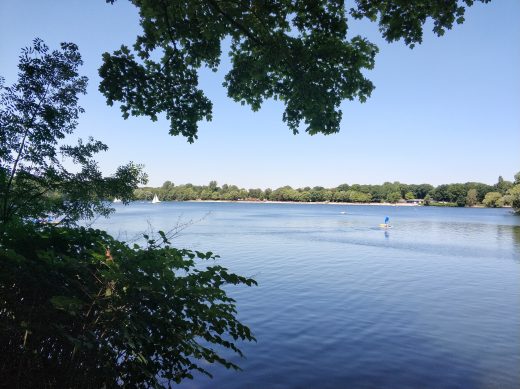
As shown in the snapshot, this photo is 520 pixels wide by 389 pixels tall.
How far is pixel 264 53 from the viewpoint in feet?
21.2

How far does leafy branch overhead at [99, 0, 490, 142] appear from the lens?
6438 mm

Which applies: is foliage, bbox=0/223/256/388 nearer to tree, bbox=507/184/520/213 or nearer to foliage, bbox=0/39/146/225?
foliage, bbox=0/39/146/225

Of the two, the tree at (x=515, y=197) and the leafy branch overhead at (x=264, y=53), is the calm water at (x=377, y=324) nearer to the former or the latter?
the leafy branch overhead at (x=264, y=53)

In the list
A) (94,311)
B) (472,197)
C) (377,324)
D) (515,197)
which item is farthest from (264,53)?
(472,197)

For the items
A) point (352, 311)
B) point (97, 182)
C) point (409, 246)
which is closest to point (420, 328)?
point (352, 311)

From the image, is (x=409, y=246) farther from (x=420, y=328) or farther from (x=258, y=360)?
Result: (x=258, y=360)

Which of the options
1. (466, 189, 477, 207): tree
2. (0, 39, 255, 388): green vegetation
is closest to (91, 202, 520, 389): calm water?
(0, 39, 255, 388): green vegetation

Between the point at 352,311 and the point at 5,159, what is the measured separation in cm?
1347

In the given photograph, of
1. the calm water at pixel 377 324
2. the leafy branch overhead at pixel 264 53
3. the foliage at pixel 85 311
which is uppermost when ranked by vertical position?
the leafy branch overhead at pixel 264 53

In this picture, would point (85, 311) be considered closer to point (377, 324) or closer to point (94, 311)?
point (94, 311)

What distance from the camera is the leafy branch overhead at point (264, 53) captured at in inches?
253

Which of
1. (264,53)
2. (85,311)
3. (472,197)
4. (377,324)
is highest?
(264,53)

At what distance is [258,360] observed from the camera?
9.88 meters

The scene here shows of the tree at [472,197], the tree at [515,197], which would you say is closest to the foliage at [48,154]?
the tree at [515,197]
